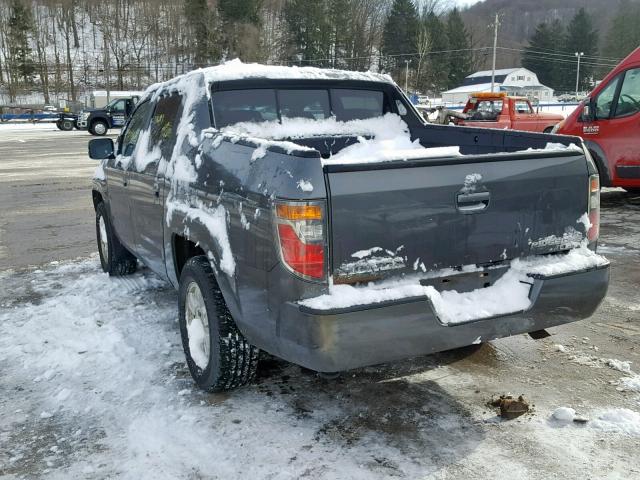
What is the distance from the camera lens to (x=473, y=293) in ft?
10.2

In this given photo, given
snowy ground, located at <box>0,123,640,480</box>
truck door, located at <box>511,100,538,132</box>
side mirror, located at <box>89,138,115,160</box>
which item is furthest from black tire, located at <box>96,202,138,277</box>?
truck door, located at <box>511,100,538,132</box>

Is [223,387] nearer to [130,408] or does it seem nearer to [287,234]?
[130,408]

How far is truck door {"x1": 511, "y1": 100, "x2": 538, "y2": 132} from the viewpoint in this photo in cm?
1792

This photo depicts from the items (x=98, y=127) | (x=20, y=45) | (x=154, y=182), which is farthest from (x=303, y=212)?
(x=20, y=45)

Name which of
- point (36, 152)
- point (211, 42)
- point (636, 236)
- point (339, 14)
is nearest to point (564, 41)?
point (339, 14)

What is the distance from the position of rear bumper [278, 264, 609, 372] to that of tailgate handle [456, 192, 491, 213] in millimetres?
504

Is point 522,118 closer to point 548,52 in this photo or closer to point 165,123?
point 165,123

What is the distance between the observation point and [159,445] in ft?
10.1

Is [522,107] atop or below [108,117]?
atop

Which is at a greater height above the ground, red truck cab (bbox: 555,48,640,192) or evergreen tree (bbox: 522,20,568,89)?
evergreen tree (bbox: 522,20,568,89)

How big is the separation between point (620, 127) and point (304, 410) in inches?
316

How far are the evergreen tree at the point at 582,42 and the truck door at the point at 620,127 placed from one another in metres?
103

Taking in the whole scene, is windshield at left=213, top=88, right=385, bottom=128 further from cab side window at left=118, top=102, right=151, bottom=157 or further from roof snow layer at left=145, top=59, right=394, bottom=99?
cab side window at left=118, top=102, right=151, bottom=157

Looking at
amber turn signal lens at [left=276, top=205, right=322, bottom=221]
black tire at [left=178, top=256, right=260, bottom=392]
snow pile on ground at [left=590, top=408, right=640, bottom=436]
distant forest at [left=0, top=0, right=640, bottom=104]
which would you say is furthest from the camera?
distant forest at [left=0, top=0, right=640, bottom=104]
